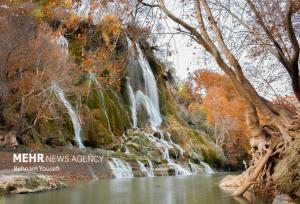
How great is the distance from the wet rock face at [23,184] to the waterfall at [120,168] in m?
8.41

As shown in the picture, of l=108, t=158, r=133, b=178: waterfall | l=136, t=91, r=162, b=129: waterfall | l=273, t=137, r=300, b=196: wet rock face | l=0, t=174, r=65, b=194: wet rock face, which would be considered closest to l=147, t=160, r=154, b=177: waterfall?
l=108, t=158, r=133, b=178: waterfall

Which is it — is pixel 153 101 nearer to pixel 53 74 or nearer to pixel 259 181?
pixel 53 74

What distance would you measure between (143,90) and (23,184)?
24.0 meters

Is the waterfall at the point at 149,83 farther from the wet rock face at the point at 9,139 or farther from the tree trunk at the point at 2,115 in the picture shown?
the wet rock face at the point at 9,139

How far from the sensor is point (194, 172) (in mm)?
26375

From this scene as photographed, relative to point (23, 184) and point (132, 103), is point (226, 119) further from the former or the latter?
point (23, 184)

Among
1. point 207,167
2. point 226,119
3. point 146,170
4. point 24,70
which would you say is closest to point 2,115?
point 24,70

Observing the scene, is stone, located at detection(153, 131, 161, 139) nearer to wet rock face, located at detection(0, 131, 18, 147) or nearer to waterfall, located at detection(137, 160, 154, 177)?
waterfall, located at detection(137, 160, 154, 177)

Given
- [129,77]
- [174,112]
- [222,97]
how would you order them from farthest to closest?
[222,97]
[174,112]
[129,77]

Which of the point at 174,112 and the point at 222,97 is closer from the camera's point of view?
the point at 174,112

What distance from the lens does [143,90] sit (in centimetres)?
3434

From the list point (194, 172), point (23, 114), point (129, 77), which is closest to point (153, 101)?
point (129, 77)

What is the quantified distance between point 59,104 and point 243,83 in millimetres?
16484

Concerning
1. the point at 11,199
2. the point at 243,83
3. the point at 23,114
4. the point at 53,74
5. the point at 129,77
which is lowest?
the point at 11,199
